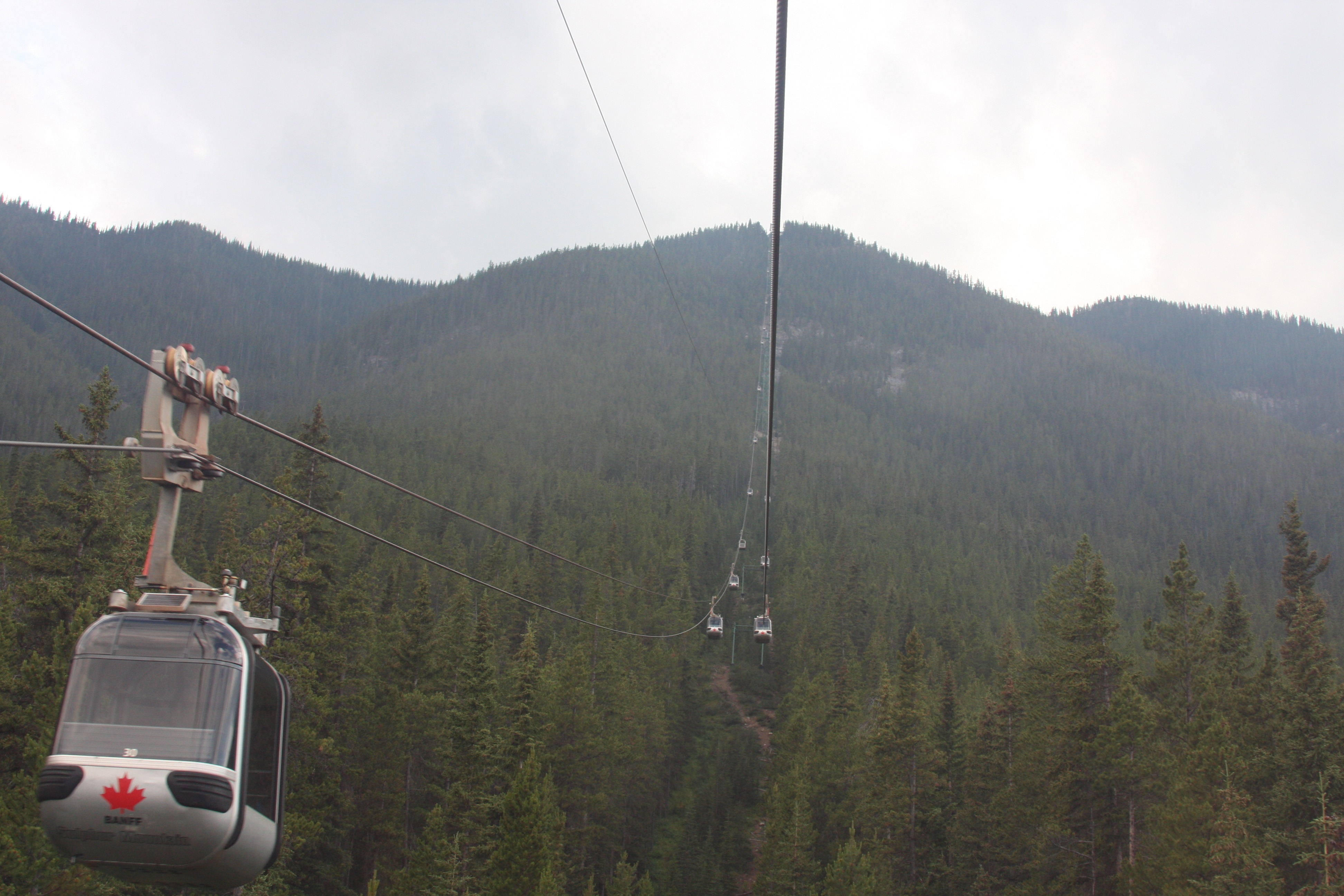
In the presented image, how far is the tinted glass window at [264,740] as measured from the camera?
968 cm

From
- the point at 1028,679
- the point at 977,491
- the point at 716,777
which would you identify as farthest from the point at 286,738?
the point at 977,491

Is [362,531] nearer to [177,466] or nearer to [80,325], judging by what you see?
[177,466]

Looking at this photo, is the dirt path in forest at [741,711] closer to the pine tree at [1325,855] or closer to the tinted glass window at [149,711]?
the pine tree at [1325,855]

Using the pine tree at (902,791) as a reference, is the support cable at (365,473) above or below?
above

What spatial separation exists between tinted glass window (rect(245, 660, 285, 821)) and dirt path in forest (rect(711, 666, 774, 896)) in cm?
3383

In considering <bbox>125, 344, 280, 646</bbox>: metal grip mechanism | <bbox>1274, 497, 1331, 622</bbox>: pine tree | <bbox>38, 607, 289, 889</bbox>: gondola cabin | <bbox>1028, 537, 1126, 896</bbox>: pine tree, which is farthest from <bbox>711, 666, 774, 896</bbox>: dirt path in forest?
<bbox>125, 344, 280, 646</bbox>: metal grip mechanism

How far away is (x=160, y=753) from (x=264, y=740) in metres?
1.40

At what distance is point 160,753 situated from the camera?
888 cm

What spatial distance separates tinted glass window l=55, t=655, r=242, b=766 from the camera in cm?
891

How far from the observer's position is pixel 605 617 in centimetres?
5912

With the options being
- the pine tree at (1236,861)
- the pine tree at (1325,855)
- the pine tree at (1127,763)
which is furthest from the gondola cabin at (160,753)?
the pine tree at (1127,763)

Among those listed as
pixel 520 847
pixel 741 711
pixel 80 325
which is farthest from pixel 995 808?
pixel 741 711

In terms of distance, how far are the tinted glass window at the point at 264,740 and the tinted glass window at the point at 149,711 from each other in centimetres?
41

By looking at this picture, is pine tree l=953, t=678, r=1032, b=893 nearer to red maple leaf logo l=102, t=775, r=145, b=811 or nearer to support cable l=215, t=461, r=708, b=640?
support cable l=215, t=461, r=708, b=640
